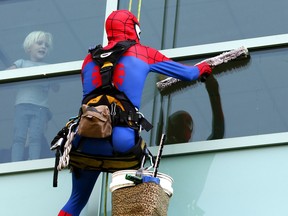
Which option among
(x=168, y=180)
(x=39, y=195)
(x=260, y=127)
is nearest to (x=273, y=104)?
(x=260, y=127)

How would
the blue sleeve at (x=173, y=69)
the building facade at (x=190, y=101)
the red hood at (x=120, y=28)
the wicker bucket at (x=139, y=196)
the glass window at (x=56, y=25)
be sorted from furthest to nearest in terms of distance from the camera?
the glass window at (x=56, y=25) → the red hood at (x=120, y=28) → the blue sleeve at (x=173, y=69) → the building facade at (x=190, y=101) → the wicker bucket at (x=139, y=196)

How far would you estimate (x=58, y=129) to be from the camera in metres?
8.88

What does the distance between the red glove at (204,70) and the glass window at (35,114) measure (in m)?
0.92

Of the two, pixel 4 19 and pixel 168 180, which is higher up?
pixel 4 19

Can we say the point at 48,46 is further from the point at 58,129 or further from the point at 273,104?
the point at 273,104

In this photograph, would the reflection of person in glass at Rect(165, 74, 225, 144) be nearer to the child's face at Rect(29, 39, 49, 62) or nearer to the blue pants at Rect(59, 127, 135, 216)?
the blue pants at Rect(59, 127, 135, 216)

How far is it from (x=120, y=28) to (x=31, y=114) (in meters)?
1.00

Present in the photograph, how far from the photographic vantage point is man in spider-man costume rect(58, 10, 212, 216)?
7.96 m

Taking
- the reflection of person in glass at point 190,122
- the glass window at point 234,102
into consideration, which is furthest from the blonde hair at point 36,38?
the reflection of person in glass at point 190,122

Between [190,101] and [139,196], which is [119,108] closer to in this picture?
[139,196]

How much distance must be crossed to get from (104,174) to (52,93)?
2.74 feet

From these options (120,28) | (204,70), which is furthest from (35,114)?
(204,70)

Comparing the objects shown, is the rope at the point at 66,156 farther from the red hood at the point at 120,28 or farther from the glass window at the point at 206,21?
the glass window at the point at 206,21

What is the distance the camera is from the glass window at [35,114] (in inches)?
350
